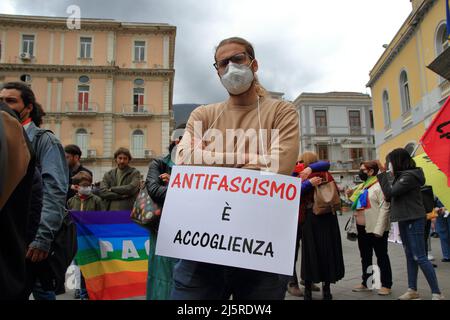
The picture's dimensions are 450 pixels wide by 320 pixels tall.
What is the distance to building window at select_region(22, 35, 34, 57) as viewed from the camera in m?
34.2

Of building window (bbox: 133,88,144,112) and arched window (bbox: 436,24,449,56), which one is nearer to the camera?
arched window (bbox: 436,24,449,56)

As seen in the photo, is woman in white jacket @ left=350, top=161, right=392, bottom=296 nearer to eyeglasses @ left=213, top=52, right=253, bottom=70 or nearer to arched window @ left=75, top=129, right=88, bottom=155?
eyeglasses @ left=213, top=52, right=253, bottom=70

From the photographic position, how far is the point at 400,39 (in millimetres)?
18547

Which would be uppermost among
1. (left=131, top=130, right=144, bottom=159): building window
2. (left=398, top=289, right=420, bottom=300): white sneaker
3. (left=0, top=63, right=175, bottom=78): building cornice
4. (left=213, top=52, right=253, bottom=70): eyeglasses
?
(left=0, top=63, right=175, bottom=78): building cornice

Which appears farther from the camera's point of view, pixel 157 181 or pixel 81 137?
pixel 81 137

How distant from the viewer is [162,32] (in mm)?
36219

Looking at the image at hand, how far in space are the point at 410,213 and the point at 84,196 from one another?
4482mm

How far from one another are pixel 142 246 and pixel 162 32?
35393 millimetres

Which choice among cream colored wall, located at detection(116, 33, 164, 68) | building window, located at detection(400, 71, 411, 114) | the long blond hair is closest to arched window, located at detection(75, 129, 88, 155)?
cream colored wall, located at detection(116, 33, 164, 68)

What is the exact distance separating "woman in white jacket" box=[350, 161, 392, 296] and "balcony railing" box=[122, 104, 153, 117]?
31759 mm

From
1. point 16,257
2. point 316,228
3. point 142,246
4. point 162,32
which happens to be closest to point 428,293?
point 316,228

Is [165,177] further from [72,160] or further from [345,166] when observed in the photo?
[345,166]

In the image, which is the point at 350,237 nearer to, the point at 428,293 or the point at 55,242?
the point at 428,293

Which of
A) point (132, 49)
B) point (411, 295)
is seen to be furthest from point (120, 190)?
point (132, 49)
